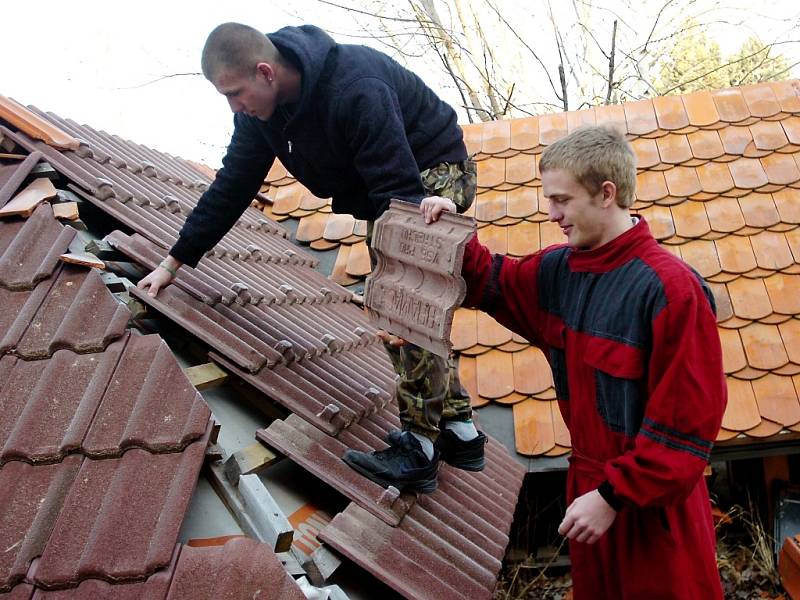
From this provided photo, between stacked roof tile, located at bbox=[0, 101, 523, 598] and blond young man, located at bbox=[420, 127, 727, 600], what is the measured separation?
0.66 m

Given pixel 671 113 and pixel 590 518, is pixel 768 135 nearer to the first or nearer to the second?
pixel 671 113

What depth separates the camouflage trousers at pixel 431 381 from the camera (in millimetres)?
2873

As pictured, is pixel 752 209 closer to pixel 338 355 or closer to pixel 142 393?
pixel 338 355

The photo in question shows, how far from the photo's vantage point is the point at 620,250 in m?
2.13

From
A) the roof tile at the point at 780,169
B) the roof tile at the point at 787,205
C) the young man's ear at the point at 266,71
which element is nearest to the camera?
the young man's ear at the point at 266,71

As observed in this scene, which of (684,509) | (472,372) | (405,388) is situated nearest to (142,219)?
(405,388)

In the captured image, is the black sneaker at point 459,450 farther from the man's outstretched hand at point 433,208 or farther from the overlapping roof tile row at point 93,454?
the overlapping roof tile row at point 93,454

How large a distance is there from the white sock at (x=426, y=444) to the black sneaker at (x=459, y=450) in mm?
122

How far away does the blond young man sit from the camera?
1889 mm

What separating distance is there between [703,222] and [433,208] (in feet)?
10.8

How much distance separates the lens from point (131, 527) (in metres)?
1.84

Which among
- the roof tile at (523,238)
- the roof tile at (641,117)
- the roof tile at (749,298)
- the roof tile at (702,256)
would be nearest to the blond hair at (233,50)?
the roof tile at (523,238)

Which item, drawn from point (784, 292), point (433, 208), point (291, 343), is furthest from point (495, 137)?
point (433, 208)

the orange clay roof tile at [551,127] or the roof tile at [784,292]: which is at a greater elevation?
the orange clay roof tile at [551,127]
